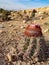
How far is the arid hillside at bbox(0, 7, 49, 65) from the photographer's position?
10.8 meters

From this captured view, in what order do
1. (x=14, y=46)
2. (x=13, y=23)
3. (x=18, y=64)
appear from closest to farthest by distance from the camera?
(x=18, y=64) → (x=14, y=46) → (x=13, y=23)

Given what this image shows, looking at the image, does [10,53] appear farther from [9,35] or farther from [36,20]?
[36,20]

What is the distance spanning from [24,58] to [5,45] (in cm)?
112

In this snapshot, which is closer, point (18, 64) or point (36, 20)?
point (18, 64)

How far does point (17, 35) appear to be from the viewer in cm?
1284

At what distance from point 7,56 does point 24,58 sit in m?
0.55

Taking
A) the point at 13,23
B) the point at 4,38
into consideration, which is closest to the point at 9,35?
the point at 4,38

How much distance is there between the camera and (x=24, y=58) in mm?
10906

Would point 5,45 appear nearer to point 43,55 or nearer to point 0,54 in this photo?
point 0,54

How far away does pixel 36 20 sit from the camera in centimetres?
1639

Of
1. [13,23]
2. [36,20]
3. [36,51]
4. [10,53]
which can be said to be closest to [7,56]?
[10,53]

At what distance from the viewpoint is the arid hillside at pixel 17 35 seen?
35.6ft

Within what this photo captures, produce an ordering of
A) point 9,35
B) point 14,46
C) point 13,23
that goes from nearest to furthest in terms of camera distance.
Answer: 1. point 14,46
2. point 9,35
3. point 13,23

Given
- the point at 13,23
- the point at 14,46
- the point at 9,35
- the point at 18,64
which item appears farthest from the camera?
the point at 13,23
